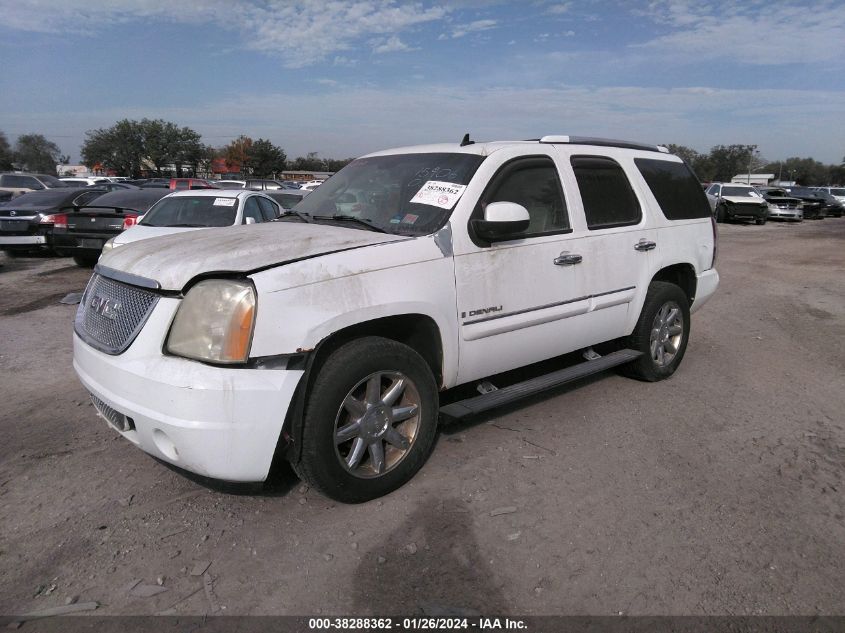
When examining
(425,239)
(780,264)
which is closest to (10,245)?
(425,239)

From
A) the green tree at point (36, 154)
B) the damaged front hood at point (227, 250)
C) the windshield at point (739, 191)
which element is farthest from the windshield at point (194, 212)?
the green tree at point (36, 154)

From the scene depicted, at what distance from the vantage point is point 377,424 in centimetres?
322

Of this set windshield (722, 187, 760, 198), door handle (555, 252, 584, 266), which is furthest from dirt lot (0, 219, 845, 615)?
windshield (722, 187, 760, 198)

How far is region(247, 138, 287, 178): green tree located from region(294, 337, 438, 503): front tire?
66942mm

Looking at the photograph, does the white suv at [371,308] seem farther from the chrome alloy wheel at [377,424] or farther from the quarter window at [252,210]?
the quarter window at [252,210]

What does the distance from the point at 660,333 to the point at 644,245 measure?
2.72 ft

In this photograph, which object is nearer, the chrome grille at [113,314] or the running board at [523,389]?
the chrome grille at [113,314]

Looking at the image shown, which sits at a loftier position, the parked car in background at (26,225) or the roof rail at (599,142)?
the roof rail at (599,142)

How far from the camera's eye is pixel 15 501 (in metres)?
3.24

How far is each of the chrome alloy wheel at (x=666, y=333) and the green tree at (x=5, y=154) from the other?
2897 inches

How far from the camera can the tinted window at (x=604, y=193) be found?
4371mm

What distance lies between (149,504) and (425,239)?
6.58ft

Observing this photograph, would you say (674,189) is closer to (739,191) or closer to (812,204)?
(739,191)

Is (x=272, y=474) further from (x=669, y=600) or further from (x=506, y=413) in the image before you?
(x=669, y=600)
